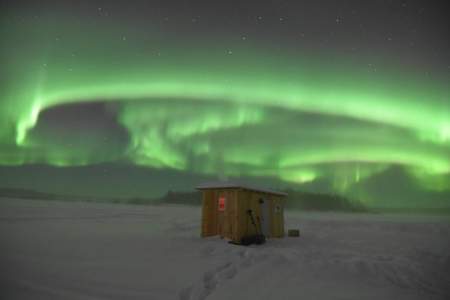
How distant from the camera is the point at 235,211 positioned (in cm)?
1420

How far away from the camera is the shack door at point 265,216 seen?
16034 mm

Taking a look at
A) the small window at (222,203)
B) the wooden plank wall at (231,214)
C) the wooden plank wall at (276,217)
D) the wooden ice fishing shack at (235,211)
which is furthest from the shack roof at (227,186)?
the wooden plank wall at (276,217)

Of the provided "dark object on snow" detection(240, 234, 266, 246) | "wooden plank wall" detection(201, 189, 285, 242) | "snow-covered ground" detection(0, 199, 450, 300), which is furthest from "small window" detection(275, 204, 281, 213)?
"snow-covered ground" detection(0, 199, 450, 300)

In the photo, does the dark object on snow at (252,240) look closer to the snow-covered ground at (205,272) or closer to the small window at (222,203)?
the snow-covered ground at (205,272)

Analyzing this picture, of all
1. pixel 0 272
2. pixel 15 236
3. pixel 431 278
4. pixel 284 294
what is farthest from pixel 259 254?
pixel 15 236

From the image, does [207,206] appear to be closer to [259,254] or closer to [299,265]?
[259,254]

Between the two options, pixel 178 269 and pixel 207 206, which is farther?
pixel 207 206

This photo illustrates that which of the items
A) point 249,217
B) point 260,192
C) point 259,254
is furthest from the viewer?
point 260,192

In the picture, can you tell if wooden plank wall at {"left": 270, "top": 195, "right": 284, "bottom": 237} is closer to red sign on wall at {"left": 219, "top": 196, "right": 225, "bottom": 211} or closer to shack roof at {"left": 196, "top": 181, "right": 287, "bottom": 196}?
shack roof at {"left": 196, "top": 181, "right": 287, "bottom": 196}

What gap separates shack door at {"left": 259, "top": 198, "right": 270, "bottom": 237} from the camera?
1603cm

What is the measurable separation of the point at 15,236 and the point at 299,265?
12620 millimetres

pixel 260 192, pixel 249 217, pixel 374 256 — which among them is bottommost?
pixel 374 256

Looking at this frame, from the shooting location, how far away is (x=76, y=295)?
606 cm

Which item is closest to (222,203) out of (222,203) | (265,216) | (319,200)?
(222,203)
